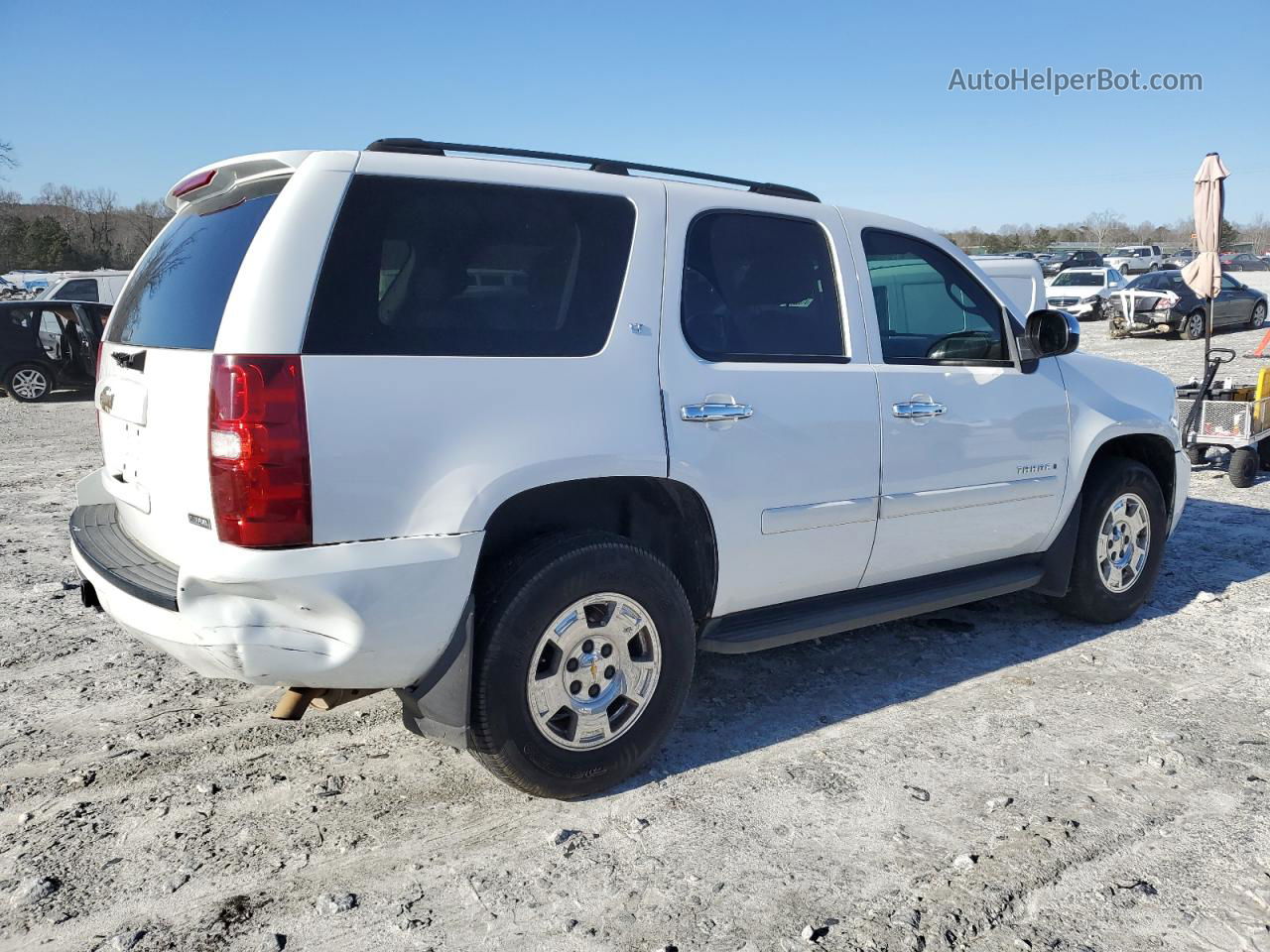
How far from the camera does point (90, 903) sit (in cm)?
271

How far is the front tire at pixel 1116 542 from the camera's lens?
4879 mm

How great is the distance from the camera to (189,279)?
3.15 meters

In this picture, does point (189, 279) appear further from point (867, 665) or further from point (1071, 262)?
point (1071, 262)

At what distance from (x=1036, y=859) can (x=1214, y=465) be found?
7.92 metres

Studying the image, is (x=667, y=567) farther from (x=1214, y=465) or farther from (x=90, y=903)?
(x=1214, y=465)

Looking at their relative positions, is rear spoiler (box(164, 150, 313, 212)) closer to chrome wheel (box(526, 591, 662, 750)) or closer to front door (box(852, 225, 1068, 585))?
chrome wheel (box(526, 591, 662, 750))

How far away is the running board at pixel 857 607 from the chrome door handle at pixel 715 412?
0.77m

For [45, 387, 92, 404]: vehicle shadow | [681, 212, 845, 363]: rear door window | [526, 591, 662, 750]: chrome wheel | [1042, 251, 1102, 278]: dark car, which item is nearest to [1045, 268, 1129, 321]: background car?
[1042, 251, 1102, 278]: dark car

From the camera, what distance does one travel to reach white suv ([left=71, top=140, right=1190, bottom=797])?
2.72 meters

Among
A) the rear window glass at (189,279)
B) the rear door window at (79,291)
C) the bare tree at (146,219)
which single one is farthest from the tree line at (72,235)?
the rear window glass at (189,279)

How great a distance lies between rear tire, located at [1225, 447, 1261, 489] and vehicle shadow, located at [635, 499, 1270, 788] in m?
2.64

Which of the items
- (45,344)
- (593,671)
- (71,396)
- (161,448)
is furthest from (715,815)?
(71,396)

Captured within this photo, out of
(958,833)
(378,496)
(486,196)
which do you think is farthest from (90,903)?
(958,833)

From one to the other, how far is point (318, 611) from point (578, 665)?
885mm
